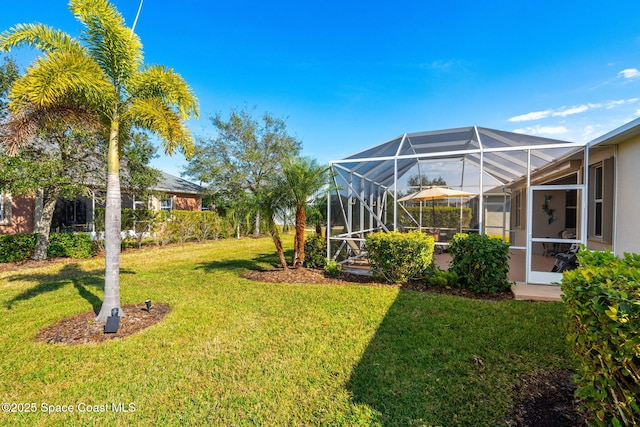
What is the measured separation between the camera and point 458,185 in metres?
12.8

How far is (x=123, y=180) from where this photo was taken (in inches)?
470

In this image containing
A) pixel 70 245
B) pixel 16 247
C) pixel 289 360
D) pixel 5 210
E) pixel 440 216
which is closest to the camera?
pixel 289 360

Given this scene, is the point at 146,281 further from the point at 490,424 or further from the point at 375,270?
the point at 490,424

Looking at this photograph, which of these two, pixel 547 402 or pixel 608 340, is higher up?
pixel 608 340

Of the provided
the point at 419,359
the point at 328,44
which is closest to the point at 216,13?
the point at 328,44

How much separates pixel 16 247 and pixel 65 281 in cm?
426

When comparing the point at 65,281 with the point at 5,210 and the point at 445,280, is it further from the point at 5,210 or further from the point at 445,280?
the point at 445,280

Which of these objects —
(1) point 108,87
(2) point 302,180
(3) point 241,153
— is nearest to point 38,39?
(1) point 108,87

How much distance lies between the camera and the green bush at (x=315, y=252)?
912 centimetres

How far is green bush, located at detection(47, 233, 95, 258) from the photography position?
416 inches

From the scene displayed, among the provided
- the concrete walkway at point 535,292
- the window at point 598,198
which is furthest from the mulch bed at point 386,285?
the window at point 598,198

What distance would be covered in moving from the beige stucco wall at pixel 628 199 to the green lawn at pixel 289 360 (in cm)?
216

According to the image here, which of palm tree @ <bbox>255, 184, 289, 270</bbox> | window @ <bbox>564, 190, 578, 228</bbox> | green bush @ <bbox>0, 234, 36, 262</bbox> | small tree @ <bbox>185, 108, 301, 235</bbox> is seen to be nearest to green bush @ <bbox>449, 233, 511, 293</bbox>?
palm tree @ <bbox>255, 184, 289, 270</bbox>

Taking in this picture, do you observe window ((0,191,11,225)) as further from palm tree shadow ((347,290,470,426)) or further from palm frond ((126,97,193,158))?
palm tree shadow ((347,290,470,426))
